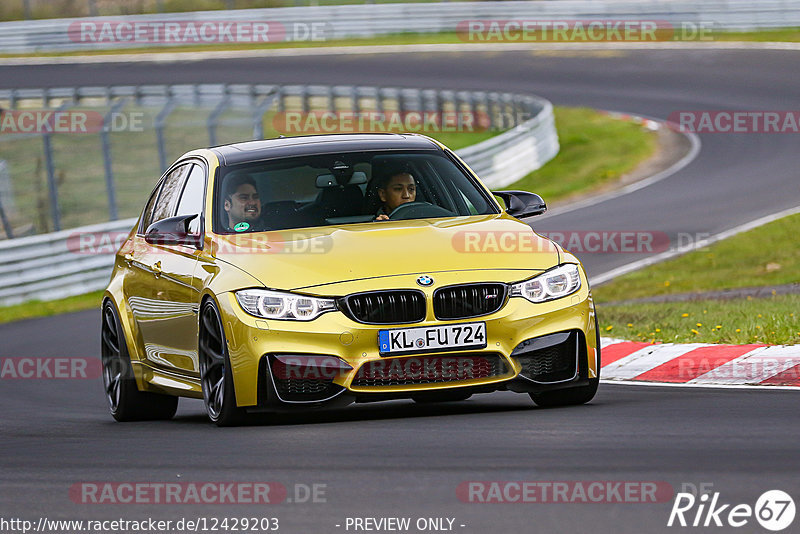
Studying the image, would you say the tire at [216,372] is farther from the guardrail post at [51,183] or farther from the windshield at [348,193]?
the guardrail post at [51,183]

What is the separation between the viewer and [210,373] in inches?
325

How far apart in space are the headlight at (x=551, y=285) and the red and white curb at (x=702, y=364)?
1.58 m

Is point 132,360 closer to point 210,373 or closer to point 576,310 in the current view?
point 210,373

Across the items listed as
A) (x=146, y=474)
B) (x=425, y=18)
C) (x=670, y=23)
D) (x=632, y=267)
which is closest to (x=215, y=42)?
(x=425, y=18)

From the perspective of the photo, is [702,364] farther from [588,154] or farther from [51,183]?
[588,154]

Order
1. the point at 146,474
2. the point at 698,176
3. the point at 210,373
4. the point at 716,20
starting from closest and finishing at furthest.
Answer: the point at 146,474
the point at 210,373
the point at 698,176
the point at 716,20

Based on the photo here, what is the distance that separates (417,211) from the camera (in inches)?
349

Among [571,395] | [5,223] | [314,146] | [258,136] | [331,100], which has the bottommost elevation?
[331,100]

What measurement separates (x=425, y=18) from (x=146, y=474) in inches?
1703

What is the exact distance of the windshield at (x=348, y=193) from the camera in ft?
28.7
